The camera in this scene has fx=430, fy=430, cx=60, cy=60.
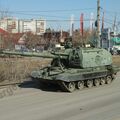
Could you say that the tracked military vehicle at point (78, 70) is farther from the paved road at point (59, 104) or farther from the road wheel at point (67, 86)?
the paved road at point (59, 104)

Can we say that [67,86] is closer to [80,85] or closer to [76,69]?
[80,85]

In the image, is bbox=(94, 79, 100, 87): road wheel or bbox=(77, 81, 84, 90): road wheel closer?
bbox=(77, 81, 84, 90): road wheel

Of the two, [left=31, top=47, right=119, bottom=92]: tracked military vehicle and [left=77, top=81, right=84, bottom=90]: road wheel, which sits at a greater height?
Result: [left=31, top=47, right=119, bottom=92]: tracked military vehicle

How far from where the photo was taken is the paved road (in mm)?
12375

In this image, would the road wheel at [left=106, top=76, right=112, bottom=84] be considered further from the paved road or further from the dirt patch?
the dirt patch

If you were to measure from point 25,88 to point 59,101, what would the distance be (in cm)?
445

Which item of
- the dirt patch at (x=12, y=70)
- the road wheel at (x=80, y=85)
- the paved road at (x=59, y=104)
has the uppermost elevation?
the dirt patch at (x=12, y=70)

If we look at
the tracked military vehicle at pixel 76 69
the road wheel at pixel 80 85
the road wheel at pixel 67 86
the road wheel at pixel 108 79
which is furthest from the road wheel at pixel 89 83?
A: the road wheel at pixel 108 79

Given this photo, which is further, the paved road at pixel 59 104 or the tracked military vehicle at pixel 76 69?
the tracked military vehicle at pixel 76 69

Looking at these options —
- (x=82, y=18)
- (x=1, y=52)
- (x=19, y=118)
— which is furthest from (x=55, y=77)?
(x=82, y=18)

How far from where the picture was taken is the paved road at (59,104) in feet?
40.6

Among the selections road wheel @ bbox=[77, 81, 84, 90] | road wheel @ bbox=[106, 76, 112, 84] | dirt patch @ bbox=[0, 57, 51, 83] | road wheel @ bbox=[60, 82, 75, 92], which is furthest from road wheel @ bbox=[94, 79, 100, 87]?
dirt patch @ bbox=[0, 57, 51, 83]

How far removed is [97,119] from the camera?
11.9 m

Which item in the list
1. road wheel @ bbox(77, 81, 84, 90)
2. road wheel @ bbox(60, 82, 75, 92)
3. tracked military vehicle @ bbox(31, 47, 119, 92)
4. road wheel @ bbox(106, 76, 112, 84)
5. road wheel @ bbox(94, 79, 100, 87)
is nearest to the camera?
road wheel @ bbox(60, 82, 75, 92)
